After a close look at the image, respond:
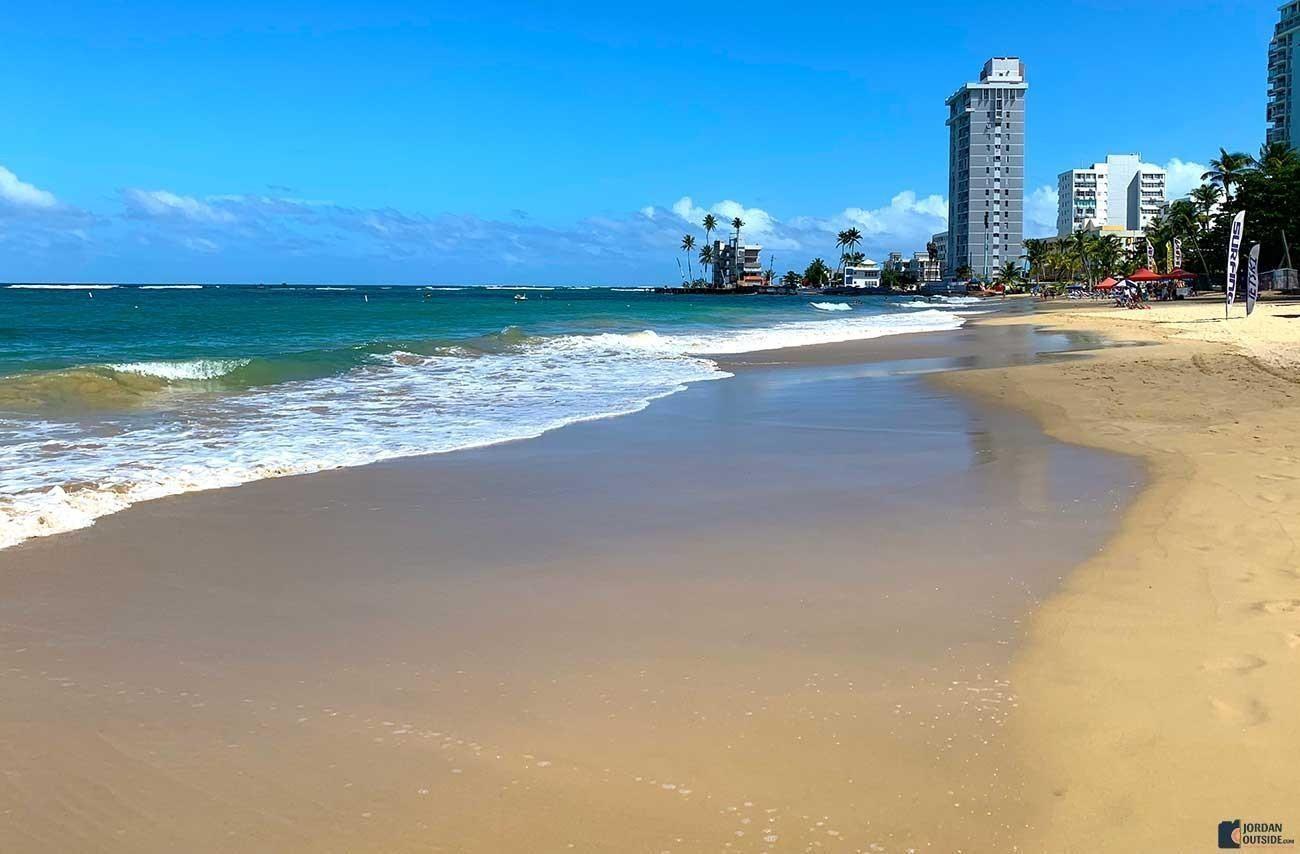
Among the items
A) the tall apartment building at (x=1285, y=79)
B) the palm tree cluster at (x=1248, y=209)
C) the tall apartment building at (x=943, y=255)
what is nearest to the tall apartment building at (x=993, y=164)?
the tall apartment building at (x=943, y=255)

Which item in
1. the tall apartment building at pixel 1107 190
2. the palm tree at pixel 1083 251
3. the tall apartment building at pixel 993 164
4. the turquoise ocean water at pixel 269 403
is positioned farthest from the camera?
the tall apartment building at pixel 1107 190

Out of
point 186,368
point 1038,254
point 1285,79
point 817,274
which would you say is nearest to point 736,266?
point 817,274

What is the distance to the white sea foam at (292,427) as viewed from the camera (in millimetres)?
7438

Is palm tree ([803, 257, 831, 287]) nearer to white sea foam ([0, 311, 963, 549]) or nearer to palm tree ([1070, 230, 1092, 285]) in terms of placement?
palm tree ([1070, 230, 1092, 285])

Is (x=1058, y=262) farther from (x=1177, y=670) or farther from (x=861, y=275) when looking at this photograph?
(x=1177, y=670)

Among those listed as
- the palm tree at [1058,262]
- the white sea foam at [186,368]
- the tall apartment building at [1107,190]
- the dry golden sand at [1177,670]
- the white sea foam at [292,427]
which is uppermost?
the tall apartment building at [1107,190]

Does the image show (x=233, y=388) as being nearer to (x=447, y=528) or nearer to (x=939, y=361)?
(x=447, y=528)

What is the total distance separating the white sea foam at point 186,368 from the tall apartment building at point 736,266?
6247 inches

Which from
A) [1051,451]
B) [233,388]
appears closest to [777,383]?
[1051,451]

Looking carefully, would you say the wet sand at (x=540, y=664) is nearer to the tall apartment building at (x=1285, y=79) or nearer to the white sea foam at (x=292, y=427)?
the white sea foam at (x=292, y=427)

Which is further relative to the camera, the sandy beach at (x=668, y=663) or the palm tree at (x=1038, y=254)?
the palm tree at (x=1038, y=254)

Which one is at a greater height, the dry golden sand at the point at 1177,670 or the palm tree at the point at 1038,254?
the palm tree at the point at 1038,254

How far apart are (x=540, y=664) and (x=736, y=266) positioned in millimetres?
179202

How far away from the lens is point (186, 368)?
19.9 metres
